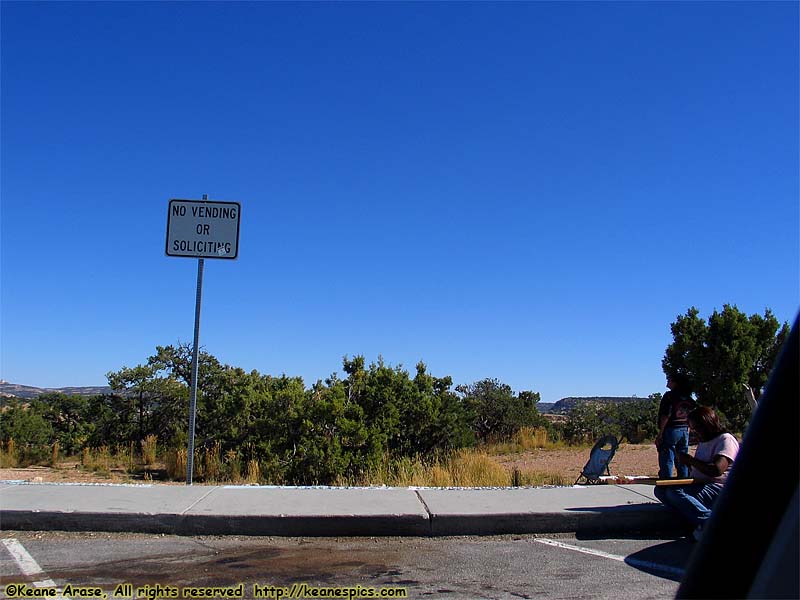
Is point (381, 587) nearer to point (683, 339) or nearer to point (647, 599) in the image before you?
point (647, 599)

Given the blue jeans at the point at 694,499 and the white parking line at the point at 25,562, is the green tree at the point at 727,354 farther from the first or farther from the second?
the white parking line at the point at 25,562

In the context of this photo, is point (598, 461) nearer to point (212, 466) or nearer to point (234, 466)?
point (234, 466)

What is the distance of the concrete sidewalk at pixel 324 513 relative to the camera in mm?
6164

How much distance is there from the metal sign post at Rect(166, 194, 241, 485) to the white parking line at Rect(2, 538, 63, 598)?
258 cm

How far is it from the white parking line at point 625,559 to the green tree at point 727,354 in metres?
18.1

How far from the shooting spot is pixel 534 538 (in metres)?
6.27

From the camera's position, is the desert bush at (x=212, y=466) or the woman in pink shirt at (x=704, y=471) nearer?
the woman in pink shirt at (x=704, y=471)

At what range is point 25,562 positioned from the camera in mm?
5281

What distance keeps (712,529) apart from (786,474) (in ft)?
0.81

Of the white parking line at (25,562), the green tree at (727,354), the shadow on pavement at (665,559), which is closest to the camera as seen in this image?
the white parking line at (25,562)

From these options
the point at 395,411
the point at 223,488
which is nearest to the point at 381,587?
the point at 223,488

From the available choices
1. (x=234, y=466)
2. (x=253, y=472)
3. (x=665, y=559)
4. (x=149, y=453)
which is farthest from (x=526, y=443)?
(x=665, y=559)

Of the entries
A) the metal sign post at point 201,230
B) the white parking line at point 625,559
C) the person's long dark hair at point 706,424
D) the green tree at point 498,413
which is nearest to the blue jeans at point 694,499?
the person's long dark hair at point 706,424

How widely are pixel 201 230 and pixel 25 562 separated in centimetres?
417
